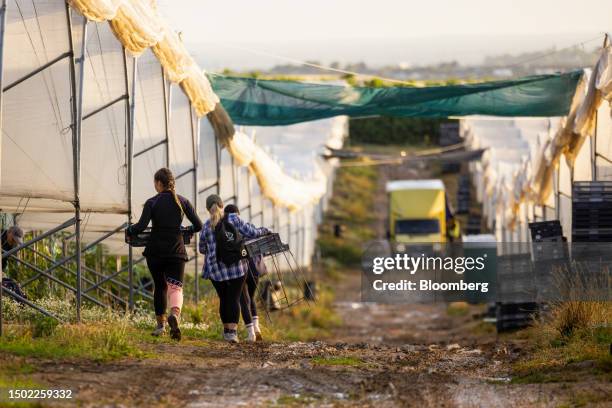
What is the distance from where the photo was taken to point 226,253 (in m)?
15.4

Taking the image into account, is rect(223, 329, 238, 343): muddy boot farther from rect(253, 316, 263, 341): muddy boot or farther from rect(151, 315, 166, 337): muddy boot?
rect(151, 315, 166, 337): muddy boot

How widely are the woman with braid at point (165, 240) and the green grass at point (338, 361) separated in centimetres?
189

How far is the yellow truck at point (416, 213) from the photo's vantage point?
45.4m

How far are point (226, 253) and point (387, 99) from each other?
10561 mm

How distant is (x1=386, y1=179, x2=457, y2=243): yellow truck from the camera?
45375 mm

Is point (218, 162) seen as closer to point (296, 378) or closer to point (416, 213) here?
point (296, 378)

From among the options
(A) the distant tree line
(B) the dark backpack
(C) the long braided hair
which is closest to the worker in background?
(A) the distant tree line

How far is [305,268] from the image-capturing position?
45.2m

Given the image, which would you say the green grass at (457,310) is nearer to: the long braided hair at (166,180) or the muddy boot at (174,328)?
the muddy boot at (174,328)

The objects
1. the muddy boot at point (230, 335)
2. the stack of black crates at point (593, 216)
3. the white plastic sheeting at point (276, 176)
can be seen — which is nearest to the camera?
the muddy boot at point (230, 335)

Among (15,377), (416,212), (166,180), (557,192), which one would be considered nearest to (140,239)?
(166,180)

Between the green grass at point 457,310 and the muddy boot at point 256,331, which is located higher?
the muddy boot at point 256,331

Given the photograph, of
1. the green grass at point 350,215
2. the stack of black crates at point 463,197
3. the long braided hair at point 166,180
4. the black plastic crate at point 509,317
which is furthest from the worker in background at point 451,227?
the long braided hair at point 166,180

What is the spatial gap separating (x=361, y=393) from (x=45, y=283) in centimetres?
945
